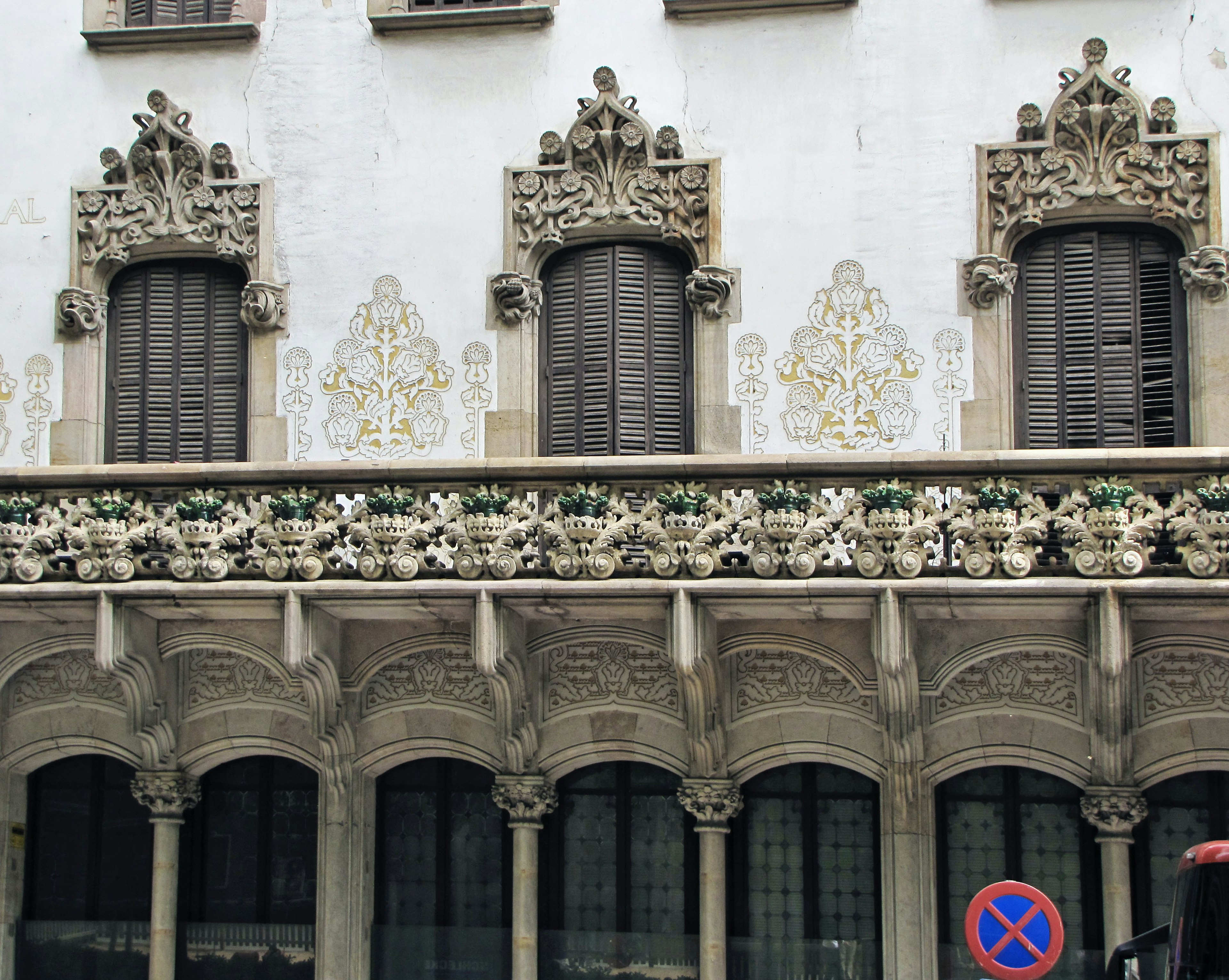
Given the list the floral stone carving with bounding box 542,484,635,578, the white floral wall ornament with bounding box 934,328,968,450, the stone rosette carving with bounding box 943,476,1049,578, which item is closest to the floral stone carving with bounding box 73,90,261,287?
the floral stone carving with bounding box 542,484,635,578

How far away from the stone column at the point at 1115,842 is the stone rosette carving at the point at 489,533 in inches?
206

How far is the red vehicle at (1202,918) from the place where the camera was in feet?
35.8

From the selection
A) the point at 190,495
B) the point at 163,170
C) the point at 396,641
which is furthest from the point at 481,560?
the point at 163,170

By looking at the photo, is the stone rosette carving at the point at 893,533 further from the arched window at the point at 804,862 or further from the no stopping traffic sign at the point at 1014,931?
the no stopping traffic sign at the point at 1014,931

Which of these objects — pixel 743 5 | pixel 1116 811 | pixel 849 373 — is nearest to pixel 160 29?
pixel 743 5

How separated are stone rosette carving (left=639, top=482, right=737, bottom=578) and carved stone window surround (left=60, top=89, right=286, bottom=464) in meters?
4.87

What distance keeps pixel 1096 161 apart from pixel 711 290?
3703 millimetres

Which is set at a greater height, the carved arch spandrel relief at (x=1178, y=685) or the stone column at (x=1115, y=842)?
the carved arch spandrel relief at (x=1178, y=685)

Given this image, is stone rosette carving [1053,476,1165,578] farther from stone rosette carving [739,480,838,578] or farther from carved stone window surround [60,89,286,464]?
carved stone window surround [60,89,286,464]

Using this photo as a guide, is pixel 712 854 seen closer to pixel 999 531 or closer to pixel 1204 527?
pixel 999 531

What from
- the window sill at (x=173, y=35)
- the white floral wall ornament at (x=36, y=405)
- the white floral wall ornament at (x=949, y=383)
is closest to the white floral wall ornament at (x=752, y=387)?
the white floral wall ornament at (x=949, y=383)

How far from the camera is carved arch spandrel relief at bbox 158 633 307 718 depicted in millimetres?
15539

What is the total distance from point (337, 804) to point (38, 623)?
10.3 feet

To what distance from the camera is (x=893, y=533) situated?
1355cm
